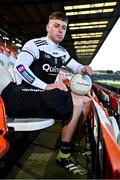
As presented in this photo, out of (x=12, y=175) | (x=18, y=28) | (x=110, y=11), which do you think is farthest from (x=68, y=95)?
(x=18, y=28)

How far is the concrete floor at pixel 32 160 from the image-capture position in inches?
98.2

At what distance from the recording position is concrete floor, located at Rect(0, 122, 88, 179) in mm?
2495

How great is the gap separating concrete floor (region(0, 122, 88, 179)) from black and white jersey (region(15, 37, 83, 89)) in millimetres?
494

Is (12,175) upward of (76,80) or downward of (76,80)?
downward

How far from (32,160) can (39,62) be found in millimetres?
840

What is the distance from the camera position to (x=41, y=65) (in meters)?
2.88

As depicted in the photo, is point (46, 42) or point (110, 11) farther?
point (110, 11)

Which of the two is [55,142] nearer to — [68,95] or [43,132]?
[43,132]

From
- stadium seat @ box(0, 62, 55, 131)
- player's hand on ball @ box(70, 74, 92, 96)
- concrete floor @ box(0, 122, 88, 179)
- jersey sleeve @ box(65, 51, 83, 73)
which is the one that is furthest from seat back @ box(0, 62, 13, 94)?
jersey sleeve @ box(65, 51, 83, 73)

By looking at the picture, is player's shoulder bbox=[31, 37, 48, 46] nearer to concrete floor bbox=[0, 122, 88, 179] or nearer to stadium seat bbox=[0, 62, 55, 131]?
stadium seat bbox=[0, 62, 55, 131]

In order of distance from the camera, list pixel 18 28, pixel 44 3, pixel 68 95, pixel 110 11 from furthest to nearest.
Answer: pixel 18 28 < pixel 110 11 < pixel 44 3 < pixel 68 95

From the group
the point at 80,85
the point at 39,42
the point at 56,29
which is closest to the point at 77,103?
the point at 80,85

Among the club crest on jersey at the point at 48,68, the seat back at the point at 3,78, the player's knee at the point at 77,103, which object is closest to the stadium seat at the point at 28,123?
the seat back at the point at 3,78

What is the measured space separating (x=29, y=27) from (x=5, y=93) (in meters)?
20.2
